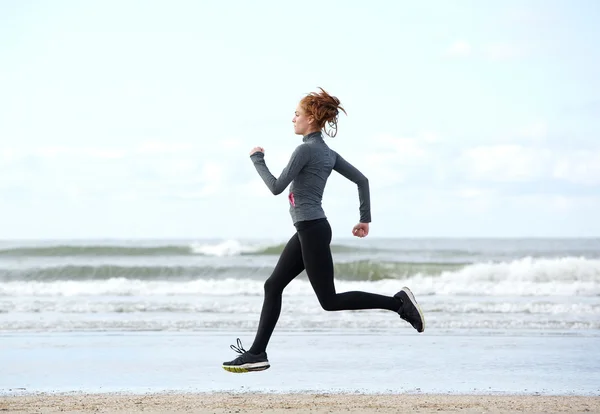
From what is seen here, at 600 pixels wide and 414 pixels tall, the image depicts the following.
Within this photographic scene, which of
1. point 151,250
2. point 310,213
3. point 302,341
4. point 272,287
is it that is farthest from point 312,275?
point 151,250

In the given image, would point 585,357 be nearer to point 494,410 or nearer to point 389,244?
point 494,410

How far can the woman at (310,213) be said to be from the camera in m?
5.34

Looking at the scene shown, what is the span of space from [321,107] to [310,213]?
69cm

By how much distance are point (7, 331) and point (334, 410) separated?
19.7ft

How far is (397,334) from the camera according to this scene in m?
9.80

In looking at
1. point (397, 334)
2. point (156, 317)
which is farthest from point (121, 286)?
point (397, 334)

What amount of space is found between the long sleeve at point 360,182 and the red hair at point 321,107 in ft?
0.94

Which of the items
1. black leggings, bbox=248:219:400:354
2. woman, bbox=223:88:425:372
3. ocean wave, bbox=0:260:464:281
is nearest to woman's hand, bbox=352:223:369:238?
woman, bbox=223:88:425:372

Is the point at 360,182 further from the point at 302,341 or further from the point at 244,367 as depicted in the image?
the point at 302,341

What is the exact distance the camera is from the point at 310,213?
537 cm

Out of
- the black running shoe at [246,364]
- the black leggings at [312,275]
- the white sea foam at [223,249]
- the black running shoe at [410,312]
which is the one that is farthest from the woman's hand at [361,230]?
the white sea foam at [223,249]

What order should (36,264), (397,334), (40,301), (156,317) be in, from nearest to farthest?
(397,334) → (156,317) → (40,301) → (36,264)

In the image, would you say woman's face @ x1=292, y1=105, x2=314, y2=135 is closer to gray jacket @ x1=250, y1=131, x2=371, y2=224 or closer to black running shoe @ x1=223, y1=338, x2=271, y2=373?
gray jacket @ x1=250, y1=131, x2=371, y2=224

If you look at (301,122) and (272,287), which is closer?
(301,122)
